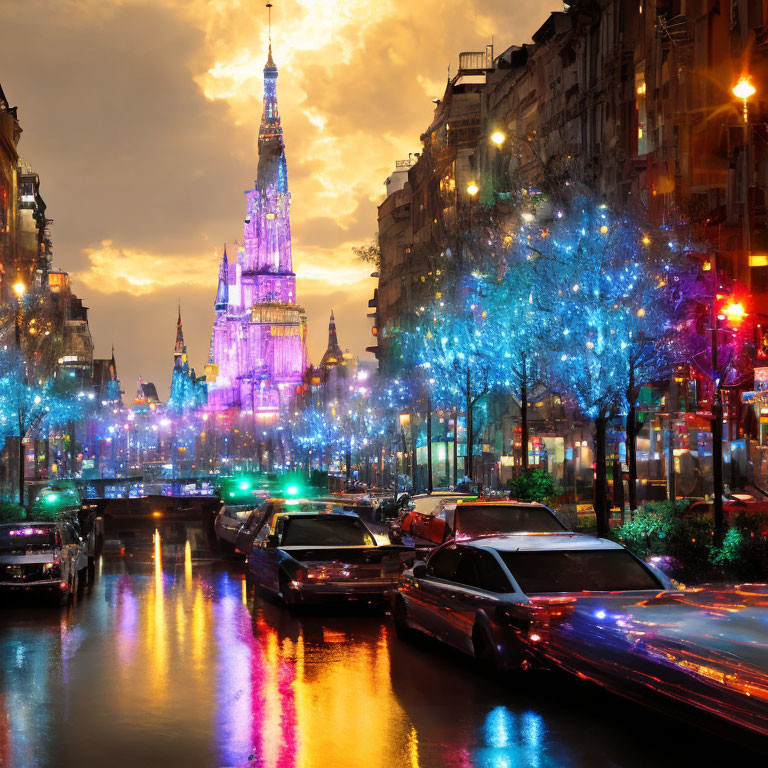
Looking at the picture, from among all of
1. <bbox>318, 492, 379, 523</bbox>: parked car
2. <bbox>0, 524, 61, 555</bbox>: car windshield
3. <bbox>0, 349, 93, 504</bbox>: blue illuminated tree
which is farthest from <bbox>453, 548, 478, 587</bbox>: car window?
<bbox>0, 349, 93, 504</bbox>: blue illuminated tree

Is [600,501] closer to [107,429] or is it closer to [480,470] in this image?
[480,470]

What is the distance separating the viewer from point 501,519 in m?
20.7

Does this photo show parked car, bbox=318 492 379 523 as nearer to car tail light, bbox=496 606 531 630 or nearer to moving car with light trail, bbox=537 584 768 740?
car tail light, bbox=496 606 531 630

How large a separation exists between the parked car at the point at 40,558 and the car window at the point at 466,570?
8681mm

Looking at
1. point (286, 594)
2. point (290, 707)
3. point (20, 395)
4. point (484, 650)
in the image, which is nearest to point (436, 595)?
point (484, 650)

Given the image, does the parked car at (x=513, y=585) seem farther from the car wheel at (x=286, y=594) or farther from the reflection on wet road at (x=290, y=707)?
the car wheel at (x=286, y=594)

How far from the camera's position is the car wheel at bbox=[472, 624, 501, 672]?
1162cm

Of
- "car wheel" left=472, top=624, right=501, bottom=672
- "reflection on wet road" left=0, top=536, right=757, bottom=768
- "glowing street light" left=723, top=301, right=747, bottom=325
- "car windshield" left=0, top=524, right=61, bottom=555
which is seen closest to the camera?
"reflection on wet road" left=0, top=536, right=757, bottom=768

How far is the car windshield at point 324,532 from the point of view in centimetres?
1950

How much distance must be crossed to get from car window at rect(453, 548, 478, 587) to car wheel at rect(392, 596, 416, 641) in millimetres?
1345

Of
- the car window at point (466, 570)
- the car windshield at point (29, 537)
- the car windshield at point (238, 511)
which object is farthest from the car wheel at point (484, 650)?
the car windshield at point (238, 511)

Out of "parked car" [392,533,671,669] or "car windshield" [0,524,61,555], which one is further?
"car windshield" [0,524,61,555]

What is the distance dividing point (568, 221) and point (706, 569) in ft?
47.2

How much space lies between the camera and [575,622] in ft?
34.9
